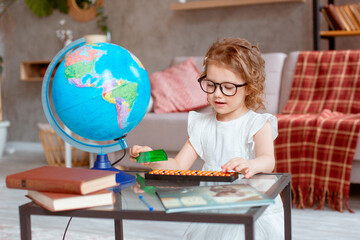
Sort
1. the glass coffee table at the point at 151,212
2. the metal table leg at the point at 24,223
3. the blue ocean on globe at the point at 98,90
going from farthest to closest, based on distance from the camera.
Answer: the blue ocean on globe at the point at 98,90 < the metal table leg at the point at 24,223 < the glass coffee table at the point at 151,212

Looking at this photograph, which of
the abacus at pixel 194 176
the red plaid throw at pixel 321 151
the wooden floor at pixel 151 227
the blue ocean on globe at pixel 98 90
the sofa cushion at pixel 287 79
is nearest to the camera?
the abacus at pixel 194 176

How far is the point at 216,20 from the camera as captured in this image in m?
4.22

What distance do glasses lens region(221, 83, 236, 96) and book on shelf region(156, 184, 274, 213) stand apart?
0.35 metres

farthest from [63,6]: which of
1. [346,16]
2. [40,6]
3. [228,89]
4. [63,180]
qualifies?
[63,180]

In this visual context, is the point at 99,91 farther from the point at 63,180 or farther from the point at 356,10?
the point at 356,10

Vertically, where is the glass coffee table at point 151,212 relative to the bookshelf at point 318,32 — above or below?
below

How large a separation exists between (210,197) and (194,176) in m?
0.20

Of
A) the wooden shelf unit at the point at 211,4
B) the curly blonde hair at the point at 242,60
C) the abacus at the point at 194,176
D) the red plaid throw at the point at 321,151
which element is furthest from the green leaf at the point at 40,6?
the abacus at the point at 194,176

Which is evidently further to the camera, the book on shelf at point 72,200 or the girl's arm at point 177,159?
the girl's arm at point 177,159

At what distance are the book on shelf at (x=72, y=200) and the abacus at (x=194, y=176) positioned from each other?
23cm

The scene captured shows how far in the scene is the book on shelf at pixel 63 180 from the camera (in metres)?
0.96

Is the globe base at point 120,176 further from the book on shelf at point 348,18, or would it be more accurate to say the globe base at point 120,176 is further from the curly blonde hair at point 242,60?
the book on shelf at point 348,18

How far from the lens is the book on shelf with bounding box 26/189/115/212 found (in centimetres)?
94

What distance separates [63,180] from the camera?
3.18 feet
